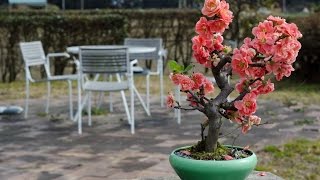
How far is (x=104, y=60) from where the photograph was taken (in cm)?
583

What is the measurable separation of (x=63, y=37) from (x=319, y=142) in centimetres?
589

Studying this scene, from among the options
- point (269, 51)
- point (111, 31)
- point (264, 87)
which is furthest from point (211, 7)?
point (111, 31)

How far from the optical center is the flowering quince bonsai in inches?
101

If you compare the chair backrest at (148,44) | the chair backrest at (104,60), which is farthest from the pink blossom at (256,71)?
the chair backrest at (148,44)

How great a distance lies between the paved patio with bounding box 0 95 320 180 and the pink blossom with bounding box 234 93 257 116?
1.75 metres

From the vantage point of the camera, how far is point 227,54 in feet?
8.89

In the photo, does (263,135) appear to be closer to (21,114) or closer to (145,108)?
(145,108)

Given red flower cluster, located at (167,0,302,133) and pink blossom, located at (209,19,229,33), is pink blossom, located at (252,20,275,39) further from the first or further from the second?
pink blossom, located at (209,19,229,33)

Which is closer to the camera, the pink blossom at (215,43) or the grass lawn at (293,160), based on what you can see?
the pink blossom at (215,43)

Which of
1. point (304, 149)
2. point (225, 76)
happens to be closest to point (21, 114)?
point (304, 149)

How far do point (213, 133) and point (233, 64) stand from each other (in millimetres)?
336

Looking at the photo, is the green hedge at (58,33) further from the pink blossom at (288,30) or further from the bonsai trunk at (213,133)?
the pink blossom at (288,30)

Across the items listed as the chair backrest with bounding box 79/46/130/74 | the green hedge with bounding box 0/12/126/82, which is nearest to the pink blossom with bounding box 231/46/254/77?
the chair backrest with bounding box 79/46/130/74

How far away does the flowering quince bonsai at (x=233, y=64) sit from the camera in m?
2.56
